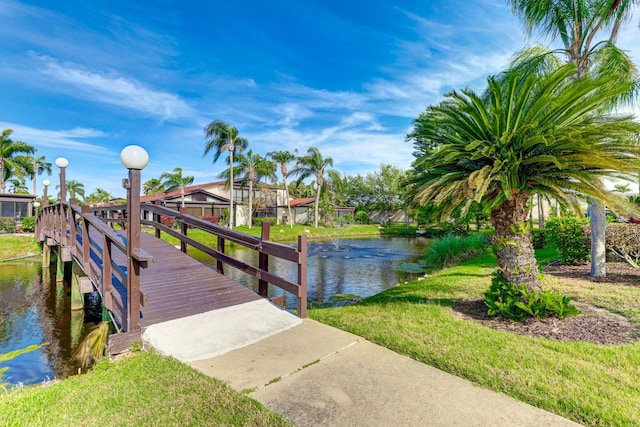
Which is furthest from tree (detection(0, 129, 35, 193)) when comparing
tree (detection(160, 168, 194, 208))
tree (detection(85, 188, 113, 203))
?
tree (detection(85, 188, 113, 203))

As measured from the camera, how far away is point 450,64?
1145 centimetres

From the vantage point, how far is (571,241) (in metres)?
8.80

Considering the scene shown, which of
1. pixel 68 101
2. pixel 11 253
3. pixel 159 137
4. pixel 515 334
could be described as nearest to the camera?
pixel 515 334

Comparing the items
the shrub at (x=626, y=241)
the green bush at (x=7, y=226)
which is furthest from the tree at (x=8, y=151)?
the shrub at (x=626, y=241)

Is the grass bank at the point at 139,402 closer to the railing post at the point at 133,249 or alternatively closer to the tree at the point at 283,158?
the railing post at the point at 133,249

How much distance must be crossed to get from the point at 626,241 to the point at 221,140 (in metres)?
28.3

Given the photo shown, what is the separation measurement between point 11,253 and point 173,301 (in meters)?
17.5

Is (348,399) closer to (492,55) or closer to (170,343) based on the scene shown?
(170,343)

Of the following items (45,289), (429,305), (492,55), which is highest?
(492,55)

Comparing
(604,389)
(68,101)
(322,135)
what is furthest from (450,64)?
(322,135)

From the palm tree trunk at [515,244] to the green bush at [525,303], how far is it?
0.14 m

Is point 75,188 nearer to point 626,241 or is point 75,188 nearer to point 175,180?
point 175,180

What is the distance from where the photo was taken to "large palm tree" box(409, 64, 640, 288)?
397 cm

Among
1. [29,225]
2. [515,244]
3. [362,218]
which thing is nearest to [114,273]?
[515,244]
